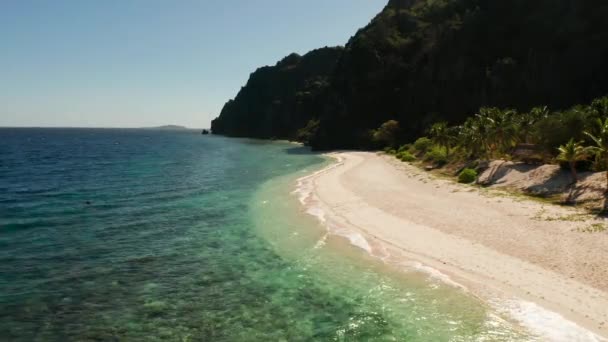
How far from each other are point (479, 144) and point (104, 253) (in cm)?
4940

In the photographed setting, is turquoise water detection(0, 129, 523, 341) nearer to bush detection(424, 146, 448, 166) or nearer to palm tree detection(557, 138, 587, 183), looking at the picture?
palm tree detection(557, 138, 587, 183)

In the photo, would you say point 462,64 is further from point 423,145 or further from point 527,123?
point 527,123

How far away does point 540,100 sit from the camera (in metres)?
88.2

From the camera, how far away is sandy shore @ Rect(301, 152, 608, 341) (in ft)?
51.9

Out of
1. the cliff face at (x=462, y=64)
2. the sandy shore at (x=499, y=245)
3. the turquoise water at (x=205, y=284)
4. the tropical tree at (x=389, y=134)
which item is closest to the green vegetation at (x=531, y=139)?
the sandy shore at (x=499, y=245)

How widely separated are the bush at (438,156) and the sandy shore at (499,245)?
1998cm

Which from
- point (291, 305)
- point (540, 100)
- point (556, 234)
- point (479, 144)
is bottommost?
point (291, 305)

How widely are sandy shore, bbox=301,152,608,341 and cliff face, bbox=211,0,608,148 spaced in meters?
63.2

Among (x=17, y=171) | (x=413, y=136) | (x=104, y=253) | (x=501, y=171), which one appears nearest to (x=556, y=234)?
(x=501, y=171)

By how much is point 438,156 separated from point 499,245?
4289 centimetres

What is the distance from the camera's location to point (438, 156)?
211 ft

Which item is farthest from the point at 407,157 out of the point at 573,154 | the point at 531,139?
the point at 573,154

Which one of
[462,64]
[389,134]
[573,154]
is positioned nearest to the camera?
[573,154]

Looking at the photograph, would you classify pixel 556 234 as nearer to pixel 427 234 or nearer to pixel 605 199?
pixel 427 234
